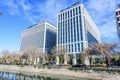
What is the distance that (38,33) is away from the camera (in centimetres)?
13888

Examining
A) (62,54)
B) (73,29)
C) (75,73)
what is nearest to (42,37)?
(73,29)

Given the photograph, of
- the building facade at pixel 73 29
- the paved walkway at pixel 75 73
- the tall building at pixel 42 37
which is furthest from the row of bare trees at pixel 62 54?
the tall building at pixel 42 37

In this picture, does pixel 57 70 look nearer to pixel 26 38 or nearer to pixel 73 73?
pixel 73 73

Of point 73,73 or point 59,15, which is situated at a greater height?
point 59,15

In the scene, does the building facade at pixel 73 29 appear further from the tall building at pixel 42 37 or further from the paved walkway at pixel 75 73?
the paved walkway at pixel 75 73

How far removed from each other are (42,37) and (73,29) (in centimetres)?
4100

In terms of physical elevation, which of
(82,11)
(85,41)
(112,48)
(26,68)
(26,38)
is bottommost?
(26,68)

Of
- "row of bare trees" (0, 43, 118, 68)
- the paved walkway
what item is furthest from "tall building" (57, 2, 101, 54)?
the paved walkway

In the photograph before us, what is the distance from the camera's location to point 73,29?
→ 101688 mm

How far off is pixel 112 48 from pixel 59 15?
78.7m

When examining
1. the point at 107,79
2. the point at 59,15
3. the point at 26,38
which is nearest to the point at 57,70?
the point at 107,79

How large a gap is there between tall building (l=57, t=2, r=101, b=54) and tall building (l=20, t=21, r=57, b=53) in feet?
74.7

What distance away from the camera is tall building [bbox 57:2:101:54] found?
9581cm

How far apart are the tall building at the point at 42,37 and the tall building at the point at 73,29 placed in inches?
896
